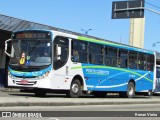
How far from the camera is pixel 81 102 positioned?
1998 centimetres

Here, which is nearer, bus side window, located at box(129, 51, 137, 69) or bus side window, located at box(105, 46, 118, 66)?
bus side window, located at box(105, 46, 118, 66)

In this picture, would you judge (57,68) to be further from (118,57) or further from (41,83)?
(118,57)

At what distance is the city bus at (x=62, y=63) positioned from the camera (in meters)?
Answer: 22.5

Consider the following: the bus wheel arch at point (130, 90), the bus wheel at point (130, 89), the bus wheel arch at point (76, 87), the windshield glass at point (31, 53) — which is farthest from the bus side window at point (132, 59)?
the windshield glass at point (31, 53)

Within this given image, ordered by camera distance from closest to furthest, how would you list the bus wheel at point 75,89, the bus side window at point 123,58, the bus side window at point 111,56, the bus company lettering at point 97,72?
the bus wheel at point 75,89 < the bus company lettering at point 97,72 < the bus side window at point 111,56 < the bus side window at point 123,58

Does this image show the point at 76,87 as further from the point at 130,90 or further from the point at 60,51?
the point at 130,90

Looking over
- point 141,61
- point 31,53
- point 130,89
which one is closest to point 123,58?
point 130,89

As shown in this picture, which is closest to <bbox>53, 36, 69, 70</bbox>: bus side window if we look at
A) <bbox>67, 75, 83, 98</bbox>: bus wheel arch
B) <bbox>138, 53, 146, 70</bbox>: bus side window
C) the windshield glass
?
the windshield glass

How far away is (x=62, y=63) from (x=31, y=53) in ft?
5.61

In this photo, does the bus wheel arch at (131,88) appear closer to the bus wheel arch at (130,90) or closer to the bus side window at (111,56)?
the bus wheel arch at (130,90)

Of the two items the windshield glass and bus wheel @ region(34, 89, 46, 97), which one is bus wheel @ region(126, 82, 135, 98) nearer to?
bus wheel @ region(34, 89, 46, 97)

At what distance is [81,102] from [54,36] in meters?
4.38

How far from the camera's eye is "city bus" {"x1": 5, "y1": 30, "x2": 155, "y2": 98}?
22.5 metres

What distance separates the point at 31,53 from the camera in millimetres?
22625
